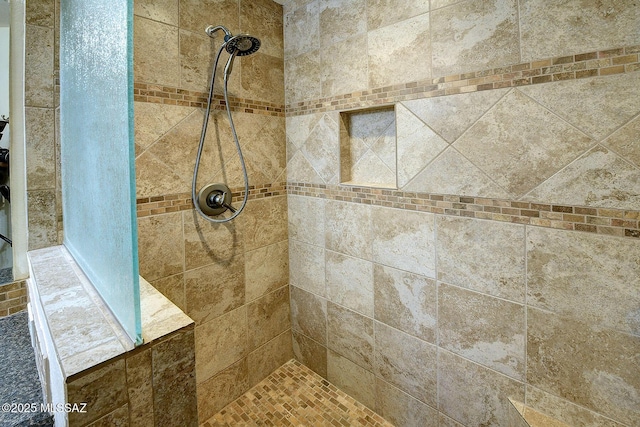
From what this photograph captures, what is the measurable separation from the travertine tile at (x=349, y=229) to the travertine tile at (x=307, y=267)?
121 millimetres

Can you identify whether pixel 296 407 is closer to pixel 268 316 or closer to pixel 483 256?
pixel 268 316

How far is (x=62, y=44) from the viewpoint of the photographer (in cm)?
112

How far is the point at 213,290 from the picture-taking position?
1.61 meters

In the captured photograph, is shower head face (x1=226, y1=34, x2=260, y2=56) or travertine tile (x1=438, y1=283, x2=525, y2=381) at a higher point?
shower head face (x1=226, y1=34, x2=260, y2=56)

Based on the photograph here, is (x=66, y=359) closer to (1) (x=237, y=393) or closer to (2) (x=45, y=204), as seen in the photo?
(2) (x=45, y=204)

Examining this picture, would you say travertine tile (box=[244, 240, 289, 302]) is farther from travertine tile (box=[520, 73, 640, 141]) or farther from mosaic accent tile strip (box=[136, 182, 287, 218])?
travertine tile (box=[520, 73, 640, 141])

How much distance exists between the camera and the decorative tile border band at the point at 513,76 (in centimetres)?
91

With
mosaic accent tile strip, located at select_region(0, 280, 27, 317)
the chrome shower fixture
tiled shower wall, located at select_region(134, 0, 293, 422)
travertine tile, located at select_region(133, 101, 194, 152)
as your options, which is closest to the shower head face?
the chrome shower fixture

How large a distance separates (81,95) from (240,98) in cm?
86

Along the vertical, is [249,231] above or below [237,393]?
above

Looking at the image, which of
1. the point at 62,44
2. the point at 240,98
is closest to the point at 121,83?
the point at 62,44

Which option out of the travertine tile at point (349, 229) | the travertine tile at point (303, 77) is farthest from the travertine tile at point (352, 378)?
the travertine tile at point (303, 77)

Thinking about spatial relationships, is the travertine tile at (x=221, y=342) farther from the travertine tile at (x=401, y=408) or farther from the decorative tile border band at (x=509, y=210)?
the decorative tile border band at (x=509, y=210)

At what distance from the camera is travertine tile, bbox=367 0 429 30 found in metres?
1.30
